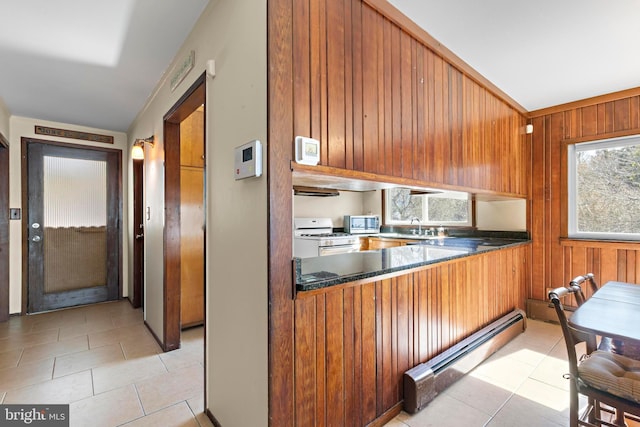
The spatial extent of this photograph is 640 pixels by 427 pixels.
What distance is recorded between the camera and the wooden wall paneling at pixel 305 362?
4.47 ft

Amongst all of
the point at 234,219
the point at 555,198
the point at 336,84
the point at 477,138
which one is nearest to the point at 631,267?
the point at 555,198

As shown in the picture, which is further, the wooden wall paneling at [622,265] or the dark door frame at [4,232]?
the dark door frame at [4,232]

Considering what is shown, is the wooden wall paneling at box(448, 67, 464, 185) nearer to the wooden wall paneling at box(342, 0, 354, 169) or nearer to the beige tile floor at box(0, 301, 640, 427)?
the wooden wall paneling at box(342, 0, 354, 169)

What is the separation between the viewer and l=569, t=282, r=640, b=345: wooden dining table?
4.30 ft

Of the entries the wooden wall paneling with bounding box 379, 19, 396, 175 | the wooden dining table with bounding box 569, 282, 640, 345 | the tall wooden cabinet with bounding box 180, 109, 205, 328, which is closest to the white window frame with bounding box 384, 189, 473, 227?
the wooden dining table with bounding box 569, 282, 640, 345

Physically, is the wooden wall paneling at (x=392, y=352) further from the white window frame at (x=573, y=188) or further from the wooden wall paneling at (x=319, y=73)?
the white window frame at (x=573, y=188)

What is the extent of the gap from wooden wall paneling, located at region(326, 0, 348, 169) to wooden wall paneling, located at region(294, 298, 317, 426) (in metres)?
0.74

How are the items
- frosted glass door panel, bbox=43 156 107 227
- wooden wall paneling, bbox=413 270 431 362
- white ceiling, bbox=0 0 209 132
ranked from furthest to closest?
frosted glass door panel, bbox=43 156 107 227
wooden wall paneling, bbox=413 270 431 362
white ceiling, bbox=0 0 209 132

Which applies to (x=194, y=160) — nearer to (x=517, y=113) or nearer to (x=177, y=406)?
(x=177, y=406)

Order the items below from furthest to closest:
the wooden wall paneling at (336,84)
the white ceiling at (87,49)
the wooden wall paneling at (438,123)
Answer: the wooden wall paneling at (438,123) < the white ceiling at (87,49) < the wooden wall paneling at (336,84)

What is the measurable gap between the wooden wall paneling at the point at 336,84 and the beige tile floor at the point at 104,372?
1.79 m

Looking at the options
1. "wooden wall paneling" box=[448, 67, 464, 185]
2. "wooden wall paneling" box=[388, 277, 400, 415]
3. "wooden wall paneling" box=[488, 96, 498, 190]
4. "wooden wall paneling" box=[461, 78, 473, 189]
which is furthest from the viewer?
"wooden wall paneling" box=[488, 96, 498, 190]

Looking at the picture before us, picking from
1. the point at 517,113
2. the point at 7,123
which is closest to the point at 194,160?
the point at 7,123

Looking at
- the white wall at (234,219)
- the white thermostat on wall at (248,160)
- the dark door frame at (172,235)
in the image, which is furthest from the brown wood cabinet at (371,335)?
the dark door frame at (172,235)
